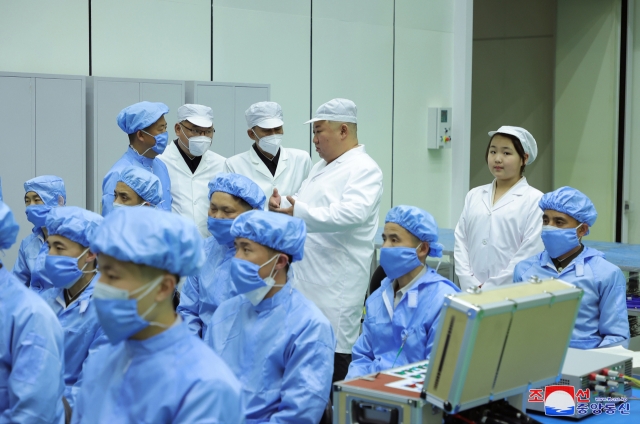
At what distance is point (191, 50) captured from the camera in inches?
224

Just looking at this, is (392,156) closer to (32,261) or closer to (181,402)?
(32,261)

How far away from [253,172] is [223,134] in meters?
1.52

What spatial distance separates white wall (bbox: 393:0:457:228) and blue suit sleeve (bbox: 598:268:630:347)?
14.2ft

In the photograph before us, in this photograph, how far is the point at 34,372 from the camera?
70.8 inches

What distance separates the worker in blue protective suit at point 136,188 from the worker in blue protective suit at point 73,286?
0.68 meters

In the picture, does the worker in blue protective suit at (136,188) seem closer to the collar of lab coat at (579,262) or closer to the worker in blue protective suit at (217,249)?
the worker in blue protective suit at (217,249)

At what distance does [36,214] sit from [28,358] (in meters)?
2.23

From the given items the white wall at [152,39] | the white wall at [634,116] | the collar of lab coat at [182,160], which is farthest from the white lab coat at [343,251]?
the white wall at [634,116]

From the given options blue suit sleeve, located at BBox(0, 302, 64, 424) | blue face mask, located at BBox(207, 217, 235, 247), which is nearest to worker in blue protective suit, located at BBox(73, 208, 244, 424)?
blue suit sleeve, located at BBox(0, 302, 64, 424)

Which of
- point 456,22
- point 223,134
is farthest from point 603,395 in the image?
point 456,22

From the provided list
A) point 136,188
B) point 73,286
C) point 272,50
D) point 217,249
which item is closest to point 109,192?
point 136,188

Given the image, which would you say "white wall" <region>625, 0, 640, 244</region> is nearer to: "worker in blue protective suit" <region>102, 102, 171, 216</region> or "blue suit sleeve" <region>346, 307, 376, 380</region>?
"worker in blue protective suit" <region>102, 102, 171, 216</region>

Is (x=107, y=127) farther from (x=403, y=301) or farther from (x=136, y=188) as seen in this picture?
(x=403, y=301)

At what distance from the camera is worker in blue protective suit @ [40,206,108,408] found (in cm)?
249
